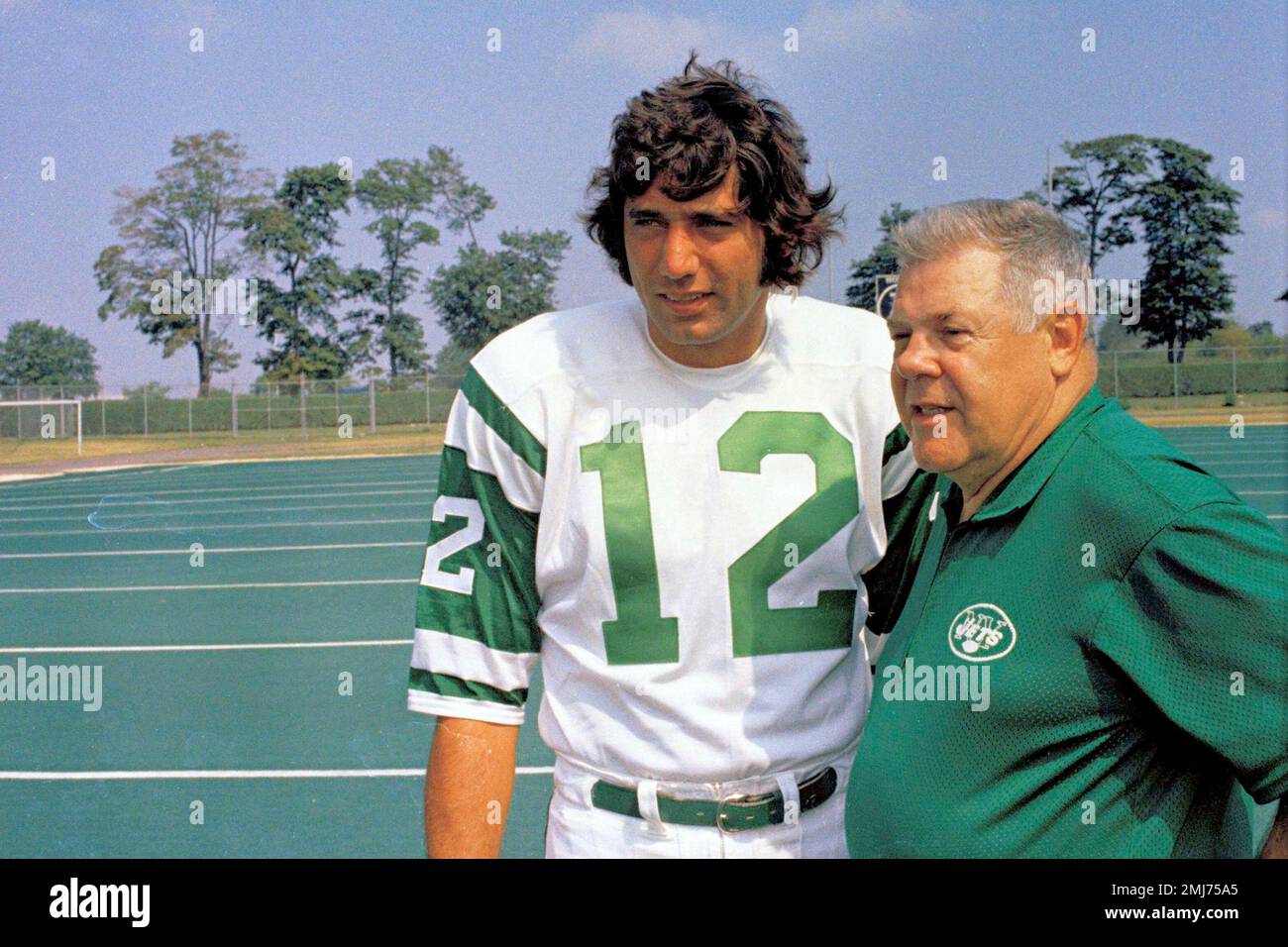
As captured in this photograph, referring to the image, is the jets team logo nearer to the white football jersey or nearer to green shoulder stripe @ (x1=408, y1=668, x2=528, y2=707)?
the white football jersey

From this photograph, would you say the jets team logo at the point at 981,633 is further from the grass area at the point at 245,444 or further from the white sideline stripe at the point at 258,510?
the grass area at the point at 245,444

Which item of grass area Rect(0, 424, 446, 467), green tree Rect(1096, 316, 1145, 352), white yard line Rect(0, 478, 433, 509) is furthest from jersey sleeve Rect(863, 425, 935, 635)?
green tree Rect(1096, 316, 1145, 352)

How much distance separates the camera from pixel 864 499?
6.76ft

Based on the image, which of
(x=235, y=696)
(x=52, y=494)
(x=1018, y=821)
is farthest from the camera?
(x=52, y=494)

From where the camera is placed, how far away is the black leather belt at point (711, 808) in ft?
6.53

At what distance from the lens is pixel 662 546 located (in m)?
1.99

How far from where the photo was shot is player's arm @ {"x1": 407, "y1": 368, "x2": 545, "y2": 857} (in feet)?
6.71

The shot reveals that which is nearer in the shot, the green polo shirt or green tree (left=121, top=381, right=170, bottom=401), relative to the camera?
the green polo shirt

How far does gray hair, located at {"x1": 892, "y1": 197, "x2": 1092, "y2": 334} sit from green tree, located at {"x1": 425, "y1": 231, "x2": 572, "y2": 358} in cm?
3261

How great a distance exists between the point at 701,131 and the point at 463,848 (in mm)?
1206

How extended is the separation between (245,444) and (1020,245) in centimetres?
3344
